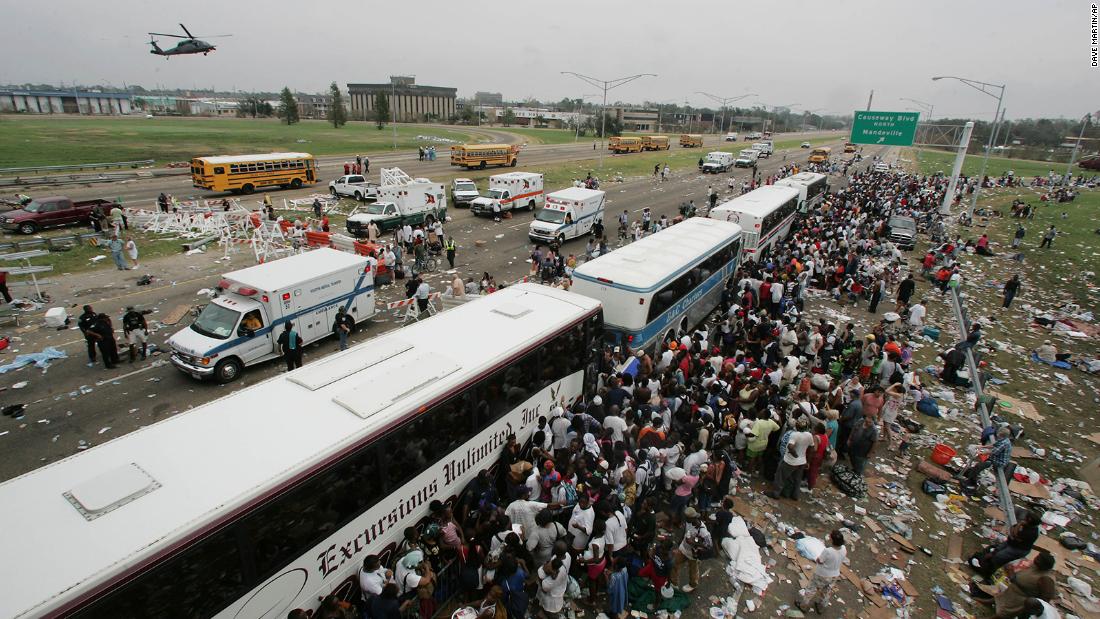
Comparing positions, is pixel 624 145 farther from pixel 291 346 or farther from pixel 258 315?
pixel 291 346

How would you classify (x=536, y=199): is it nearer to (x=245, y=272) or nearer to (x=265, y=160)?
(x=265, y=160)

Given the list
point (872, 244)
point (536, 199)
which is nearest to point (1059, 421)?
point (872, 244)

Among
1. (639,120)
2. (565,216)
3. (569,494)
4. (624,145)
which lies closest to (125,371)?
(569,494)

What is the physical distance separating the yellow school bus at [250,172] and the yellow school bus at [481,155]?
14.5 m

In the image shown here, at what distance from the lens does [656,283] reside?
1301 centimetres

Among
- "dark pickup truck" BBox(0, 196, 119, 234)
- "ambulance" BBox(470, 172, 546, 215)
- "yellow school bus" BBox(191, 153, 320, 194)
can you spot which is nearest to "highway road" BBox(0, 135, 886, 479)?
"ambulance" BBox(470, 172, 546, 215)

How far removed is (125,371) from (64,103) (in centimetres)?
16273

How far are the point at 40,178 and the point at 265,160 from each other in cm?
1805

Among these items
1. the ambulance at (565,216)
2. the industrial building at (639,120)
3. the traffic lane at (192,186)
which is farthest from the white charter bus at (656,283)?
the industrial building at (639,120)

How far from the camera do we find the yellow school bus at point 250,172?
33344 mm

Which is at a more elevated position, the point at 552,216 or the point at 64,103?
the point at 64,103

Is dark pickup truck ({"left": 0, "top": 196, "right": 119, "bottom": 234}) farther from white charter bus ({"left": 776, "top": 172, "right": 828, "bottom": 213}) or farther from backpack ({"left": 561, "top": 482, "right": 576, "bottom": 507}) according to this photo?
white charter bus ({"left": 776, "top": 172, "right": 828, "bottom": 213})

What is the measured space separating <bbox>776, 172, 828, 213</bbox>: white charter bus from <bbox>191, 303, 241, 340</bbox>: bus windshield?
3028 centimetres

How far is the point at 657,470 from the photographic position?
8.55 m
